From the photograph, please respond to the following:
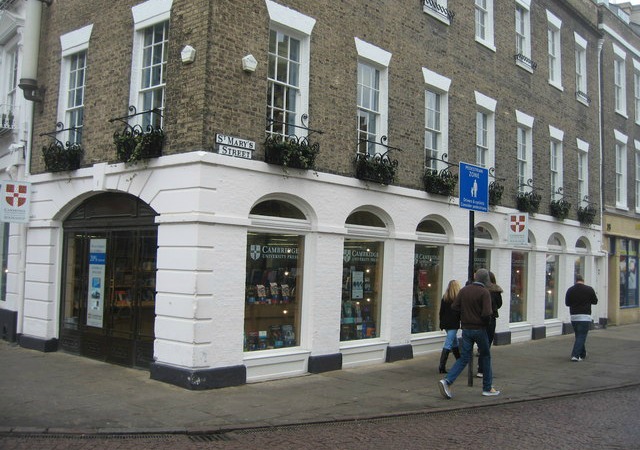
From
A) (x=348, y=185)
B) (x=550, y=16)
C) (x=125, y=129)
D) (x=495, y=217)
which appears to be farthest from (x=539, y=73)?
(x=125, y=129)

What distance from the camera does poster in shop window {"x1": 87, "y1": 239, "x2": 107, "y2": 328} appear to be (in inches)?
455

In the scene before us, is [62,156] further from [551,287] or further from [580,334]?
[551,287]

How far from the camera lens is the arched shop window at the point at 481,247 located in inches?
614

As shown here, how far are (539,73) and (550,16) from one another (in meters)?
2.02

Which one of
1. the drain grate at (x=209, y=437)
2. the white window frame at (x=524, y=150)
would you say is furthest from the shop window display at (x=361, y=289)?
the white window frame at (x=524, y=150)

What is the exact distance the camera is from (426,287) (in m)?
14.1

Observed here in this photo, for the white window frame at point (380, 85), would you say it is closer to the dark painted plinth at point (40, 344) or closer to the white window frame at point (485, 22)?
the white window frame at point (485, 22)

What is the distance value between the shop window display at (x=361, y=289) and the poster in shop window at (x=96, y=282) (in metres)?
4.53

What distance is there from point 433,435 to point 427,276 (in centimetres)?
705

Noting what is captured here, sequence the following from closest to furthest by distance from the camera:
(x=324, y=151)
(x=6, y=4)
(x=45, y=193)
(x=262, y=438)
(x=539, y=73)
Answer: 1. (x=262, y=438)
2. (x=324, y=151)
3. (x=45, y=193)
4. (x=6, y=4)
5. (x=539, y=73)

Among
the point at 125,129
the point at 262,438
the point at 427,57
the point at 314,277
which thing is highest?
the point at 427,57

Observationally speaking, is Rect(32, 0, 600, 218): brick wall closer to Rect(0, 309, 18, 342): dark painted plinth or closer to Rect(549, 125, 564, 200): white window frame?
Rect(549, 125, 564, 200): white window frame

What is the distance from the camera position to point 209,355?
9.20 meters

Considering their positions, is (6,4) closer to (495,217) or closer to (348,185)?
(348,185)
